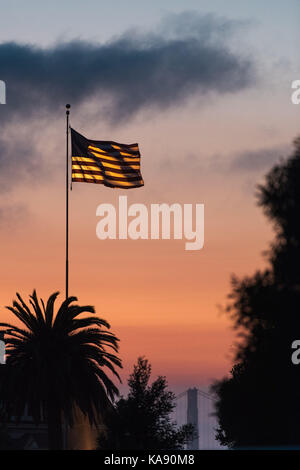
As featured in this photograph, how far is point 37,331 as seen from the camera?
64.4m

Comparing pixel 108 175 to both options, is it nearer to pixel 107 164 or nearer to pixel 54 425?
pixel 107 164

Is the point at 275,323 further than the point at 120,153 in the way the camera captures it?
No

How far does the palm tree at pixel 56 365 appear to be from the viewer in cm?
6094

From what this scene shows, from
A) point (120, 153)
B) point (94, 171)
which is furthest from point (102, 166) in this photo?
point (120, 153)

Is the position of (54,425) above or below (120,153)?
below

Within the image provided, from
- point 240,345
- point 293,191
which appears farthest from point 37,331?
point 293,191

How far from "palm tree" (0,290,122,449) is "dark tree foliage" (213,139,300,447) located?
56.7 feet

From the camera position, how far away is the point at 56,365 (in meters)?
62.3

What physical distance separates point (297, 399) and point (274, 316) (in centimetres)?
435

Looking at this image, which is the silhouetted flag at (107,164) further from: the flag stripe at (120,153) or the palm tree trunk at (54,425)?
the palm tree trunk at (54,425)

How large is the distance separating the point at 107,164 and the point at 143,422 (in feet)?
56.0
